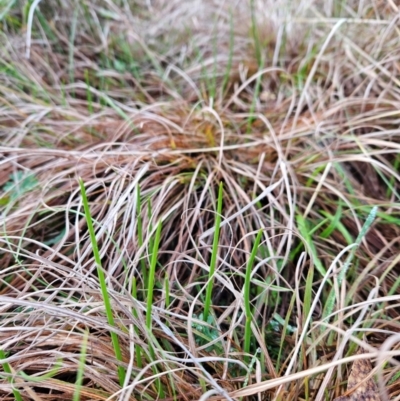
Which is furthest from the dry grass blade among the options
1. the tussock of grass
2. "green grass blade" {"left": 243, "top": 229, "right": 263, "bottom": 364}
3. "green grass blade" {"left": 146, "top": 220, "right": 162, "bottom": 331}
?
"green grass blade" {"left": 146, "top": 220, "right": 162, "bottom": 331}

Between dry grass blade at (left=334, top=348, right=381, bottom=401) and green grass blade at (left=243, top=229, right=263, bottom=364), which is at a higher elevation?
green grass blade at (left=243, top=229, right=263, bottom=364)

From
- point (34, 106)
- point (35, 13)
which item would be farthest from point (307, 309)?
point (35, 13)

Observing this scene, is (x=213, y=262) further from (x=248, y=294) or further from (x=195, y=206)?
(x=195, y=206)

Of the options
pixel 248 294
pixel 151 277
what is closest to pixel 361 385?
pixel 248 294

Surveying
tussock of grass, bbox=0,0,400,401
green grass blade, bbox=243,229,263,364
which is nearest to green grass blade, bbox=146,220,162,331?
tussock of grass, bbox=0,0,400,401

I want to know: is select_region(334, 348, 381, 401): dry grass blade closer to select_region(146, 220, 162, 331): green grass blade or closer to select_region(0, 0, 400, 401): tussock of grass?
select_region(0, 0, 400, 401): tussock of grass
